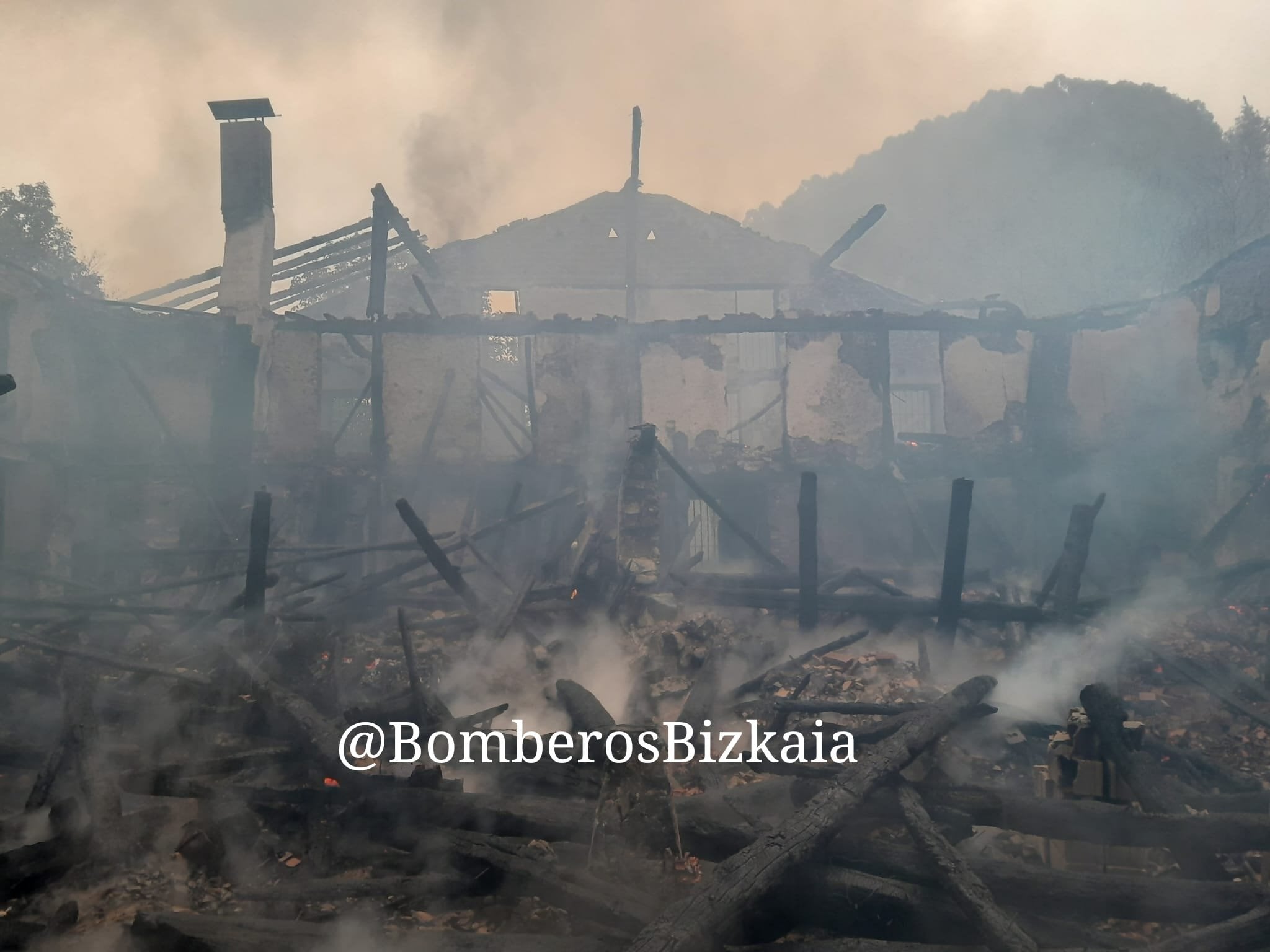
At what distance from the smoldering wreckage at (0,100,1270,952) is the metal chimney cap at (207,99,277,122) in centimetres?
7

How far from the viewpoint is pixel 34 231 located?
77.3 feet

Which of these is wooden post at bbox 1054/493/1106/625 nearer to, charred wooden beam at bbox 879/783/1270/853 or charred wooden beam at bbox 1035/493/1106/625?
charred wooden beam at bbox 1035/493/1106/625

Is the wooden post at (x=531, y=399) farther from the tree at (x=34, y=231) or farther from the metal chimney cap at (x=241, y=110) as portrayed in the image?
the tree at (x=34, y=231)

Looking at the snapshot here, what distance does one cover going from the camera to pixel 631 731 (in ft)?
15.0

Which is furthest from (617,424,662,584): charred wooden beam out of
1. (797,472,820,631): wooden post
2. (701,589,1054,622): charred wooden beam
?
(797,472,820,631): wooden post

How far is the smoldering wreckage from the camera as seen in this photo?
395cm

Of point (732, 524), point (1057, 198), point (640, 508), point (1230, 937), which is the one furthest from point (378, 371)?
point (1057, 198)

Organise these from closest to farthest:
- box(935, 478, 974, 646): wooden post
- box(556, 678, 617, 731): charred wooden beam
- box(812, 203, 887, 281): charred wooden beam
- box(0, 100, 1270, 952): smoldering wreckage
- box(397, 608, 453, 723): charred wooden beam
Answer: box(0, 100, 1270, 952): smoldering wreckage < box(556, 678, 617, 731): charred wooden beam < box(397, 608, 453, 723): charred wooden beam < box(935, 478, 974, 646): wooden post < box(812, 203, 887, 281): charred wooden beam

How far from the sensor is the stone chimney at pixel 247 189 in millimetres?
15023

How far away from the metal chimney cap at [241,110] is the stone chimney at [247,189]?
12mm

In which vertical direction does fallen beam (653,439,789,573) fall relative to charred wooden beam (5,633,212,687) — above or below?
above

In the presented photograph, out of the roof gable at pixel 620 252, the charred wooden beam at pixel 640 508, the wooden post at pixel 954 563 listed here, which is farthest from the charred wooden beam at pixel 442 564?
the roof gable at pixel 620 252

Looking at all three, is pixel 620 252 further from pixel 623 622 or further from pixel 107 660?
pixel 107 660

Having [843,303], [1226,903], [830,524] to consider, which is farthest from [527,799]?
[843,303]
